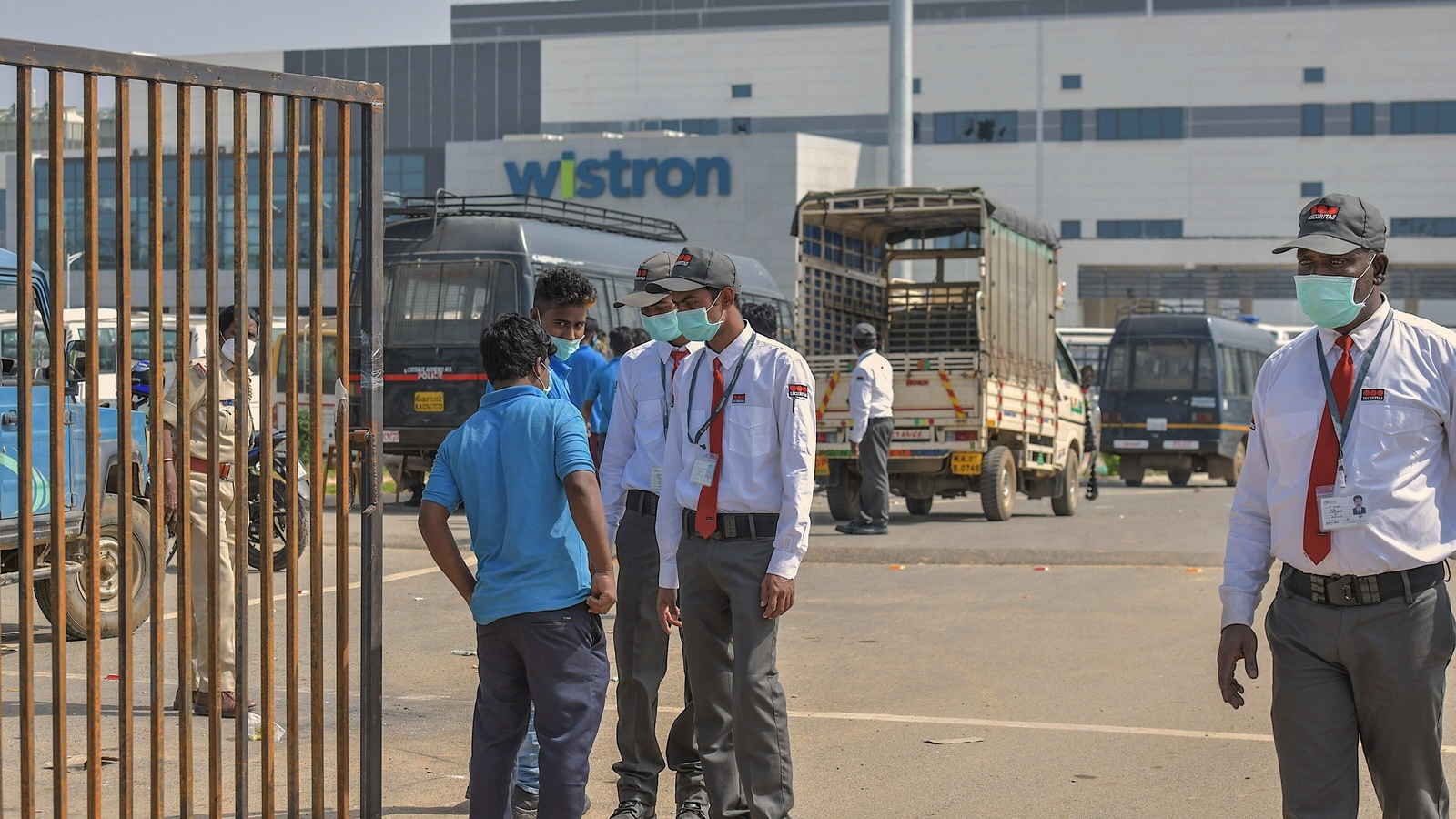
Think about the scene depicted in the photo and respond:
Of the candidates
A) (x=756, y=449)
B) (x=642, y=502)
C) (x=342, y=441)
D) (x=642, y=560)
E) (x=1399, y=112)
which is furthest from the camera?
(x=1399, y=112)

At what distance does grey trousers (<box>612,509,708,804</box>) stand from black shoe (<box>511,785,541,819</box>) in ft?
0.94

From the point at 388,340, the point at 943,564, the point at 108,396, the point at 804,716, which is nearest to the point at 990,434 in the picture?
the point at 943,564

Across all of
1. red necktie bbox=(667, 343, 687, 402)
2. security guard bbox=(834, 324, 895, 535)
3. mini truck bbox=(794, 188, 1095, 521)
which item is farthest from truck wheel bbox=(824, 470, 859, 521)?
red necktie bbox=(667, 343, 687, 402)

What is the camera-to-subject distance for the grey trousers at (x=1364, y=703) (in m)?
4.19

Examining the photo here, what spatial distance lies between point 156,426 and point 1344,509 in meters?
2.93

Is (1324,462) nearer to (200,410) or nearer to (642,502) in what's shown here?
(642,502)

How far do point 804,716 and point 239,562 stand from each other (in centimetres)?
356

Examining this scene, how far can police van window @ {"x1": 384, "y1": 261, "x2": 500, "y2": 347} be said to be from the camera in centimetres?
1920

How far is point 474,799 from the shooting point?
502 centimetres

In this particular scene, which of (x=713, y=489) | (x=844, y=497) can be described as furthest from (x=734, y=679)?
(x=844, y=497)

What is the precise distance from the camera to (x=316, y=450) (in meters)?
4.76

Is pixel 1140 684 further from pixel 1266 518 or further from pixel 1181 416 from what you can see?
pixel 1181 416

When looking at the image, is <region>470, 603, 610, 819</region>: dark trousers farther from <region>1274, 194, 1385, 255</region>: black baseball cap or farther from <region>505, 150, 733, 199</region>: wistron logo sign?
<region>505, 150, 733, 199</region>: wistron logo sign

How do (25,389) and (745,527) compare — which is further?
(745,527)
